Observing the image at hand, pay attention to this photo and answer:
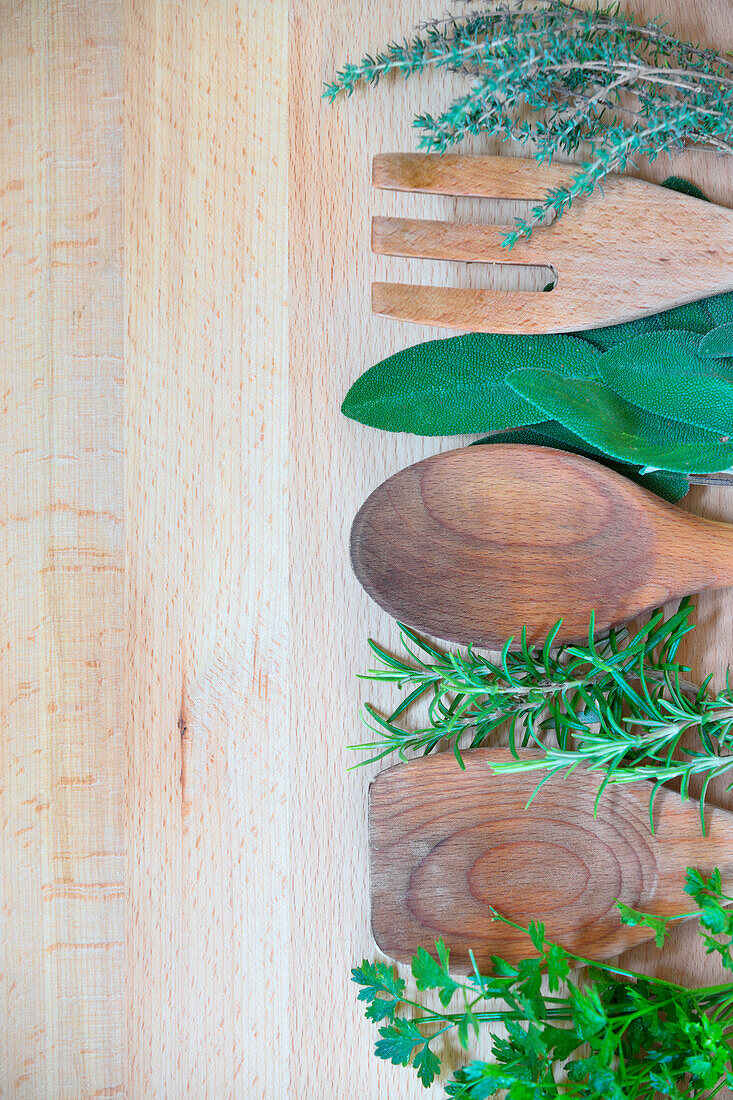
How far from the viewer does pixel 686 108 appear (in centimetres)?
51

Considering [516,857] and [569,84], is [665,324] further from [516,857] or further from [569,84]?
[516,857]

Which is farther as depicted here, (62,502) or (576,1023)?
(62,502)

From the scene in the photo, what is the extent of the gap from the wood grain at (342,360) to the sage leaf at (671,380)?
0.26 feet

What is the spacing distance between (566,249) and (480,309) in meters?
0.08

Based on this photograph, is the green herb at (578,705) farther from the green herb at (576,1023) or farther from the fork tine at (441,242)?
the fork tine at (441,242)

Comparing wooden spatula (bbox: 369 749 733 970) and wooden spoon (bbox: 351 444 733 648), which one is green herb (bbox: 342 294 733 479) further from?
wooden spatula (bbox: 369 749 733 970)

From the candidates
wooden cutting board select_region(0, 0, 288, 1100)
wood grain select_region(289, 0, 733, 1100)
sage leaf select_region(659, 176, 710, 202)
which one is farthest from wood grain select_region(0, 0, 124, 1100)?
sage leaf select_region(659, 176, 710, 202)

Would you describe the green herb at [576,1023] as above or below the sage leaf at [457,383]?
below

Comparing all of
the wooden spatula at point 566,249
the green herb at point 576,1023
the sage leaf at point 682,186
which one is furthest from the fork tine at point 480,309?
the green herb at point 576,1023

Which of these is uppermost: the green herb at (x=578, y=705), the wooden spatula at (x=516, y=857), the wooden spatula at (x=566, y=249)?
the wooden spatula at (x=566, y=249)

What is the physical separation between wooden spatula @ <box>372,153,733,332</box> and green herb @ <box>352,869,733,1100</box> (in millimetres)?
410

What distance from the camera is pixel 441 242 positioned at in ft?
1.79

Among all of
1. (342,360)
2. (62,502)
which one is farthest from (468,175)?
(62,502)

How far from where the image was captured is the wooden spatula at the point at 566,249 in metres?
0.54
